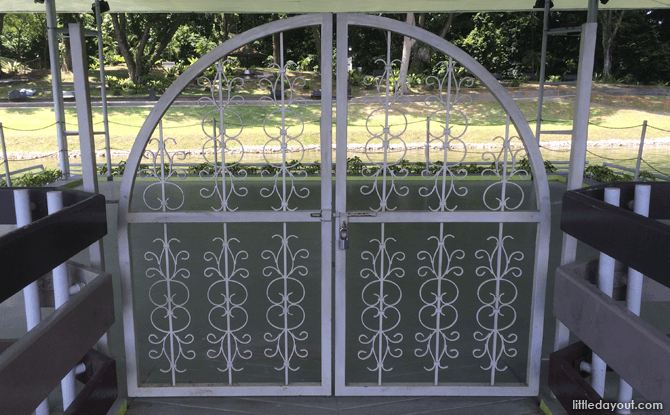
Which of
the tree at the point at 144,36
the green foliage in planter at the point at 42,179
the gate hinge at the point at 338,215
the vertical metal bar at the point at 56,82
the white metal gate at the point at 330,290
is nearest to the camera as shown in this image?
the white metal gate at the point at 330,290

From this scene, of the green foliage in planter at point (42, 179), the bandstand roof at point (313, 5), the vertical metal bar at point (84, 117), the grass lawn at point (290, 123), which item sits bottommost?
the green foliage in planter at point (42, 179)

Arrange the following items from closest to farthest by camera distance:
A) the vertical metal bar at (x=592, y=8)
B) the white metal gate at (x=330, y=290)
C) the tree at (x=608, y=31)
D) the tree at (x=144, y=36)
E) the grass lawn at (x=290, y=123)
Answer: the white metal gate at (x=330, y=290) < the vertical metal bar at (x=592, y=8) < the grass lawn at (x=290, y=123) < the tree at (x=144, y=36) < the tree at (x=608, y=31)

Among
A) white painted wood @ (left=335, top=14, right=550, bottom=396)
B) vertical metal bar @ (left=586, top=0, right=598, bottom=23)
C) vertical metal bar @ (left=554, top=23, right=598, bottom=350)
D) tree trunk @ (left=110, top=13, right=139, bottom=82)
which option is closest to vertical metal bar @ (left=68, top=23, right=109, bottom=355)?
white painted wood @ (left=335, top=14, right=550, bottom=396)

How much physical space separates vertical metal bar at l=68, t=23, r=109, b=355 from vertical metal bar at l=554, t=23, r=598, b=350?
2.44 m

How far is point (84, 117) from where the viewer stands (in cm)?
284

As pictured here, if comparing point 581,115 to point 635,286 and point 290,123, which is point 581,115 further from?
point 290,123

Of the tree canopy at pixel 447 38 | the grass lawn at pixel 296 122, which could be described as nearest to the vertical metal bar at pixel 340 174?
the grass lawn at pixel 296 122

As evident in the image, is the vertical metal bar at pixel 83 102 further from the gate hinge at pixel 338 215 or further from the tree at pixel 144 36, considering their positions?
the tree at pixel 144 36

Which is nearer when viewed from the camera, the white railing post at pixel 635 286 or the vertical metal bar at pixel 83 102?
the white railing post at pixel 635 286

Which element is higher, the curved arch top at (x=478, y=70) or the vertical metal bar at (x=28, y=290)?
the curved arch top at (x=478, y=70)

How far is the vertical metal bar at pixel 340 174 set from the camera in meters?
2.87

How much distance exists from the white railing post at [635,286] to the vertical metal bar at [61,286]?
2.56 meters

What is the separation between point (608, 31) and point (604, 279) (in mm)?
21571

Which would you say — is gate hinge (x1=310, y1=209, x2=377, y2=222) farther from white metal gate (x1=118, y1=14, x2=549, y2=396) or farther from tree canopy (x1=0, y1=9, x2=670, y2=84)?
tree canopy (x1=0, y1=9, x2=670, y2=84)
